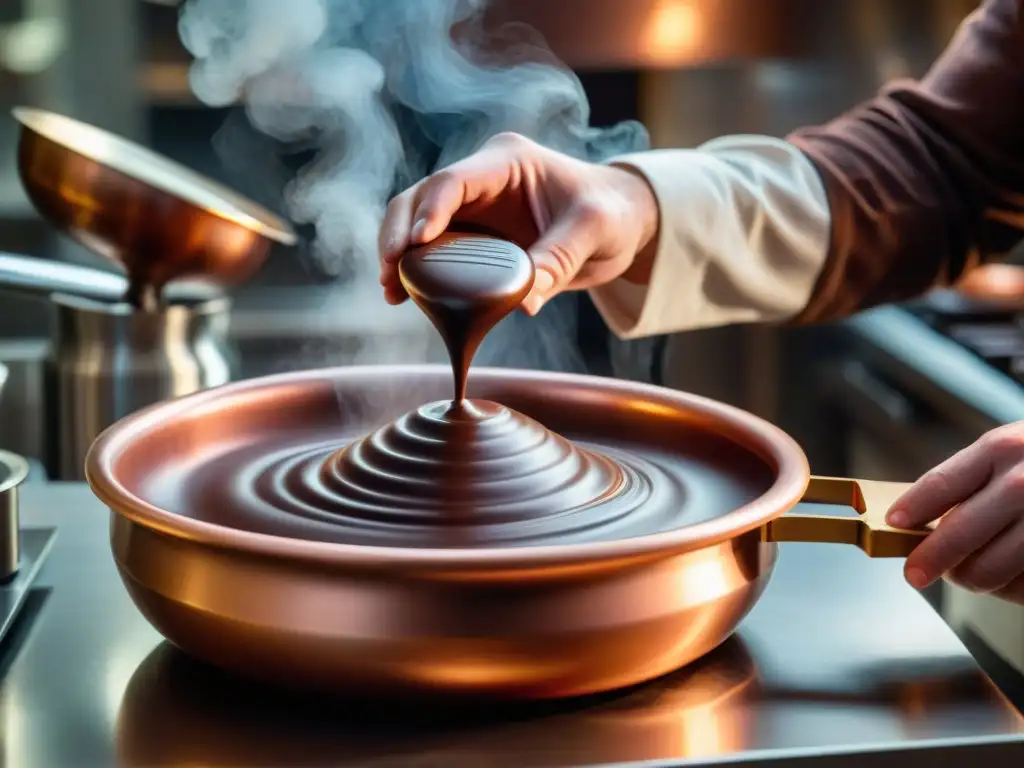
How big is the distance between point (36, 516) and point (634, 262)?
67 cm

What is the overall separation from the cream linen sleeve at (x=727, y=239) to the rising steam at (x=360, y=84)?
24 cm

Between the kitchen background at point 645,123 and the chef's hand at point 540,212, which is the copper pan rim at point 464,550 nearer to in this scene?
the chef's hand at point 540,212

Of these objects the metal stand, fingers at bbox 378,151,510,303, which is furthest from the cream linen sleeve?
the metal stand

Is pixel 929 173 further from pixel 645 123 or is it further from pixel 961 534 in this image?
pixel 645 123

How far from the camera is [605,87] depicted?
263cm

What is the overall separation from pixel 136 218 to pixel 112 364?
0.17 m

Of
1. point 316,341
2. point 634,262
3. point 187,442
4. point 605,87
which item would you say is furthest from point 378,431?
point 605,87

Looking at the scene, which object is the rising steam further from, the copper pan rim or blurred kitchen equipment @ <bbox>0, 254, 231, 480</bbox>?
the copper pan rim

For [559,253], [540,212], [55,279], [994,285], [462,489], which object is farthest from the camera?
[994,285]

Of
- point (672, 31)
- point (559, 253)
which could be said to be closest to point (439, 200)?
point (559, 253)

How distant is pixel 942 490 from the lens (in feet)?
2.82

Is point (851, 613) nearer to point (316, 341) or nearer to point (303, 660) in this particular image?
point (303, 660)

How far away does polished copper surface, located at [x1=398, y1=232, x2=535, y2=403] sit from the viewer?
87 cm

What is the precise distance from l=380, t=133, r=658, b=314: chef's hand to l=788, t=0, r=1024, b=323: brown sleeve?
32 cm
